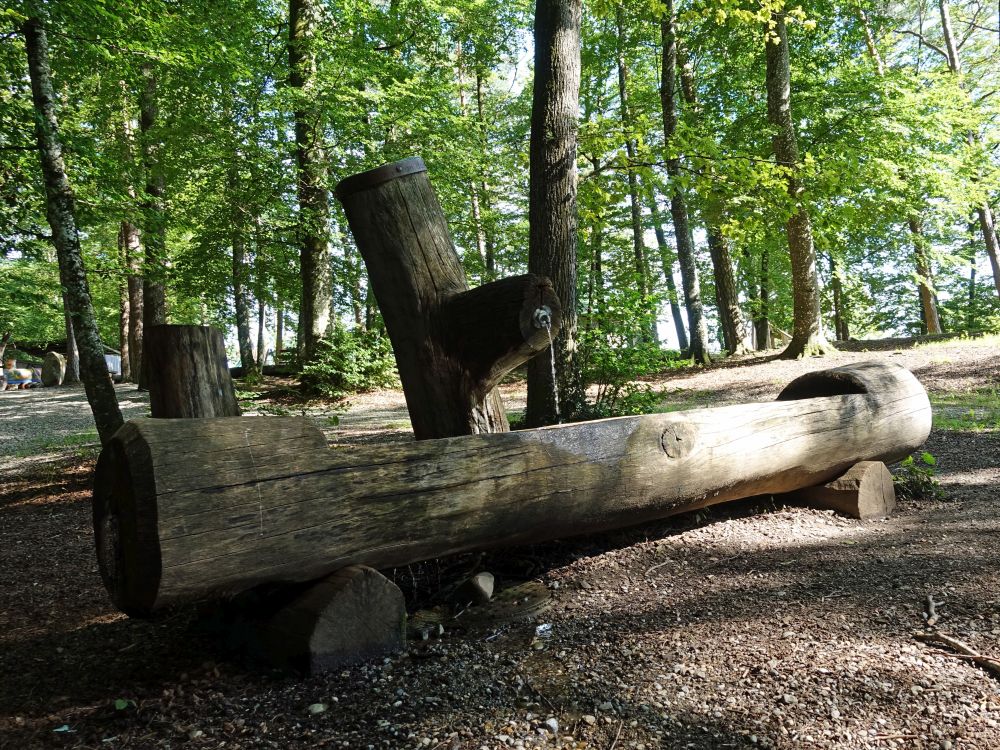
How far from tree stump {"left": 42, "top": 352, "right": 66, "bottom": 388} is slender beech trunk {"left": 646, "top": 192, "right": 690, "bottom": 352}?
797 inches

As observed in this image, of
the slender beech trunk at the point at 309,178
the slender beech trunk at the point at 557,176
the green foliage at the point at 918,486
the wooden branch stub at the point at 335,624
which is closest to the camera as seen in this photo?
the wooden branch stub at the point at 335,624

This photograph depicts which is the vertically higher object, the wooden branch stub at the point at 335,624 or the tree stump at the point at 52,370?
the tree stump at the point at 52,370

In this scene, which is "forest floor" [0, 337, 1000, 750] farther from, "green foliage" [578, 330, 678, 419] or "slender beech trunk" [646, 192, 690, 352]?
"slender beech trunk" [646, 192, 690, 352]

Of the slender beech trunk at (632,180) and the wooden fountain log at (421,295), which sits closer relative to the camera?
the wooden fountain log at (421,295)

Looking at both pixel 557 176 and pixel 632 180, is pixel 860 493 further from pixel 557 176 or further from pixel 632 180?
pixel 632 180

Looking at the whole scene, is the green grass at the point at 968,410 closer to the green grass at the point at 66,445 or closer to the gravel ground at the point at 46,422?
the green grass at the point at 66,445

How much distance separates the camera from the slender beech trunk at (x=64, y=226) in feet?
19.0

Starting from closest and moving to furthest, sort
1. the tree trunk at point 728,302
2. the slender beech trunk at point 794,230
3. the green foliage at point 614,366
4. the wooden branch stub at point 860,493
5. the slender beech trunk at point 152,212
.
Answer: the wooden branch stub at point 860,493 < the green foliage at point 614,366 < the slender beech trunk at point 152,212 < the slender beech trunk at point 794,230 < the tree trunk at point 728,302

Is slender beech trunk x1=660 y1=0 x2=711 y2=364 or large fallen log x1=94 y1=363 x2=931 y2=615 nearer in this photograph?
large fallen log x1=94 y1=363 x2=931 y2=615

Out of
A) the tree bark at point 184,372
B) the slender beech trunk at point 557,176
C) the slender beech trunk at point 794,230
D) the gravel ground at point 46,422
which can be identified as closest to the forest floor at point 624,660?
the tree bark at point 184,372

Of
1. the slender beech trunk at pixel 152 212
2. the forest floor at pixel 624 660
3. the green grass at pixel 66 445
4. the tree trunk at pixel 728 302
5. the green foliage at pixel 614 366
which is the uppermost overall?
the slender beech trunk at pixel 152 212

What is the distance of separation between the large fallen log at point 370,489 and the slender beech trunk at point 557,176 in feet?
6.71

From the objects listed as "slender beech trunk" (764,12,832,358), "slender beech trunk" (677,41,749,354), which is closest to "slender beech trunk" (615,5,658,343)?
"slender beech trunk" (677,41,749,354)

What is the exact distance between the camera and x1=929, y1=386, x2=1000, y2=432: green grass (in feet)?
22.2
